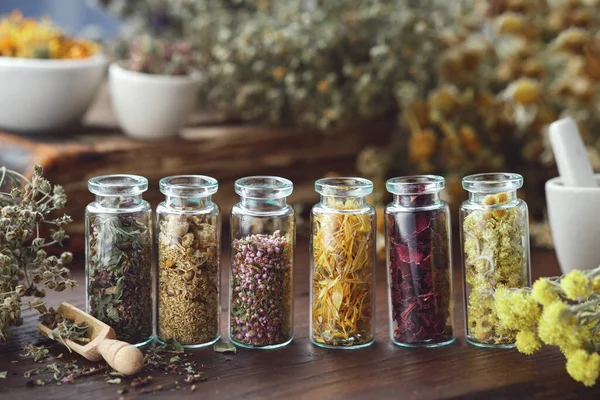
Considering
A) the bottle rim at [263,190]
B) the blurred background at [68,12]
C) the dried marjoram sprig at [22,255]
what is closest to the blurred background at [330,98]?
the dried marjoram sprig at [22,255]

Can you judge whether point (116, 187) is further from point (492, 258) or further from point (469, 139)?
point (469, 139)

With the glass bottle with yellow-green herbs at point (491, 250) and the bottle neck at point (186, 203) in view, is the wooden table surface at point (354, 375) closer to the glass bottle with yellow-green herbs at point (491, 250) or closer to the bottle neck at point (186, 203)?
the glass bottle with yellow-green herbs at point (491, 250)

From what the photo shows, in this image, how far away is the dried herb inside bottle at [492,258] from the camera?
121 cm

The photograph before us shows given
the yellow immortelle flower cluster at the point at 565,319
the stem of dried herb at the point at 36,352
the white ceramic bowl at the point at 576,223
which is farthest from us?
the white ceramic bowl at the point at 576,223

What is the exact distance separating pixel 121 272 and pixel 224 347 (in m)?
0.18

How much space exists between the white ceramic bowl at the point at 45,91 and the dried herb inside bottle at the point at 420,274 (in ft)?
2.80

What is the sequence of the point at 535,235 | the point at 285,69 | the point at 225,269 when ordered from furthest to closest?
the point at 285,69
the point at 535,235
the point at 225,269

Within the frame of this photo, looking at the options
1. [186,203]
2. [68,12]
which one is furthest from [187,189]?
[68,12]

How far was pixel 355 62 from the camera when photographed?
1.96m

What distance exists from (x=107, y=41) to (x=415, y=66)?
86cm

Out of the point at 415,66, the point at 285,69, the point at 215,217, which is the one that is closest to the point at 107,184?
the point at 215,217

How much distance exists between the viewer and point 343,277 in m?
1.21

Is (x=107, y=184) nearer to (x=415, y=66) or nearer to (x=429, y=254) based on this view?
(x=429, y=254)

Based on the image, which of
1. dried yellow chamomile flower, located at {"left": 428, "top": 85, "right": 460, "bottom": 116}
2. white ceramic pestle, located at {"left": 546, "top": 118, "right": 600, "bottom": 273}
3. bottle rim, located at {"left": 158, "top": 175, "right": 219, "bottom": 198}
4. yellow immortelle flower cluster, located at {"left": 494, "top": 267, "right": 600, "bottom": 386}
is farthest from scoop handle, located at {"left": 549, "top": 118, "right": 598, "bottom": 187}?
bottle rim, located at {"left": 158, "top": 175, "right": 219, "bottom": 198}
